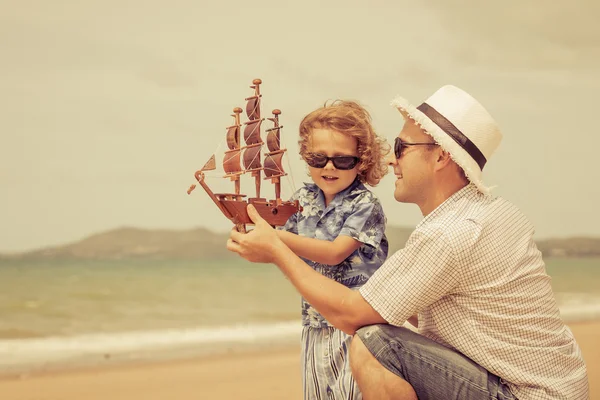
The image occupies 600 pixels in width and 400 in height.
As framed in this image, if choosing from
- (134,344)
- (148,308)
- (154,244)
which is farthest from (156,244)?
(134,344)

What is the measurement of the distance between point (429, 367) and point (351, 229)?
64 cm

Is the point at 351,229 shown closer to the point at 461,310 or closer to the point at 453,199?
the point at 453,199

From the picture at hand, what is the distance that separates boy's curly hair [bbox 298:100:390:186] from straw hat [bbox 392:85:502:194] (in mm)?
343

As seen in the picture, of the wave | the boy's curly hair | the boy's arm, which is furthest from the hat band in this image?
the wave

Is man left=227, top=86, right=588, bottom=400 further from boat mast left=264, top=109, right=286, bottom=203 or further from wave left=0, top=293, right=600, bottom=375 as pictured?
wave left=0, top=293, right=600, bottom=375

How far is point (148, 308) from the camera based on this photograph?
770 centimetres

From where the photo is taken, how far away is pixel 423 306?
7.44ft

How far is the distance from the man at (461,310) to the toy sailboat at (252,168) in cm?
25

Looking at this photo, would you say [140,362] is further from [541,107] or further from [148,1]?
[541,107]

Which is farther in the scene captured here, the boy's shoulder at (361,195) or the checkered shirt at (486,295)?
the boy's shoulder at (361,195)

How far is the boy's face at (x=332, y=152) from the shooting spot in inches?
111

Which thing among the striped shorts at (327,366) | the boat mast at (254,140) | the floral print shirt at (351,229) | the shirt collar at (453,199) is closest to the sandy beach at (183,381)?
the striped shorts at (327,366)

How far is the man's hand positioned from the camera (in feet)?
8.05

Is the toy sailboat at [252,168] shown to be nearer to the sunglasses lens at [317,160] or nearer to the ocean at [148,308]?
the sunglasses lens at [317,160]
